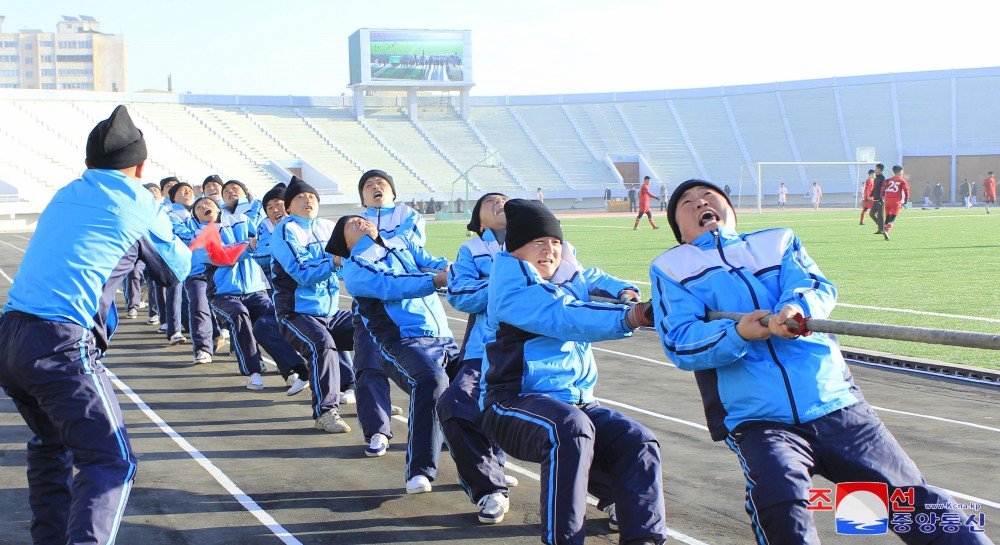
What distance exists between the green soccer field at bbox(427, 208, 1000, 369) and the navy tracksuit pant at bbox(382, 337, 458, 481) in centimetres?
588

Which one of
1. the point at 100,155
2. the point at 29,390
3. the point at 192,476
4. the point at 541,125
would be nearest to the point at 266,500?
the point at 192,476

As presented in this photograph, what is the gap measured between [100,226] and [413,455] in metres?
2.56

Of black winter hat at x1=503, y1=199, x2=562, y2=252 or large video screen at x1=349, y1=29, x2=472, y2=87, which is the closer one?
black winter hat at x1=503, y1=199, x2=562, y2=252

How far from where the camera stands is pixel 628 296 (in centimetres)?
512

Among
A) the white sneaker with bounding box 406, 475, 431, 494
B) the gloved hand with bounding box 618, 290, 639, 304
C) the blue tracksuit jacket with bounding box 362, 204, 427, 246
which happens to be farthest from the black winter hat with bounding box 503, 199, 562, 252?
the blue tracksuit jacket with bounding box 362, 204, 427, 246

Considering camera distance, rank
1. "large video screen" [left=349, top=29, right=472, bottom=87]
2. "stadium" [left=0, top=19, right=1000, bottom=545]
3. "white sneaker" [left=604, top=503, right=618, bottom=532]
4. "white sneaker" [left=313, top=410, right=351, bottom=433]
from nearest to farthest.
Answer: "white sneaker" [left=604, top=503, right=618, bottom=532]
"stadium" [left=0, top=19, right=1000, bottom=545]
"white sneaker" [left=313, top=410, right=351, bottom=433]
"large video screen" [left=349, top=29, right=472, bottom=87]

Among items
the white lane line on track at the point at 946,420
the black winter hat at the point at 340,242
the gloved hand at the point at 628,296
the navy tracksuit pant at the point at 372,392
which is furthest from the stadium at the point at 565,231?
the black winter hat at the point at 340,242

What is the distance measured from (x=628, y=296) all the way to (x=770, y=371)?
1.32 m

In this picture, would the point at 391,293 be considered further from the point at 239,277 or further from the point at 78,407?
the point at 239,277

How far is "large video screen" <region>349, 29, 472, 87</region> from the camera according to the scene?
68812 millimetres

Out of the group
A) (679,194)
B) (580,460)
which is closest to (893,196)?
(679,194)

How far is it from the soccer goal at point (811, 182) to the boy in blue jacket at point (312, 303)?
55.9m

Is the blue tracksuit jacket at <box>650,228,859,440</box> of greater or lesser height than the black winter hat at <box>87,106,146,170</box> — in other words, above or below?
below

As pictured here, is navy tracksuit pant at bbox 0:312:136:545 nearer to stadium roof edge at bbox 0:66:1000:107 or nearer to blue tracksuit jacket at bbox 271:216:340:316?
blue tracksuit jacket at bbox 271:216:340:316
